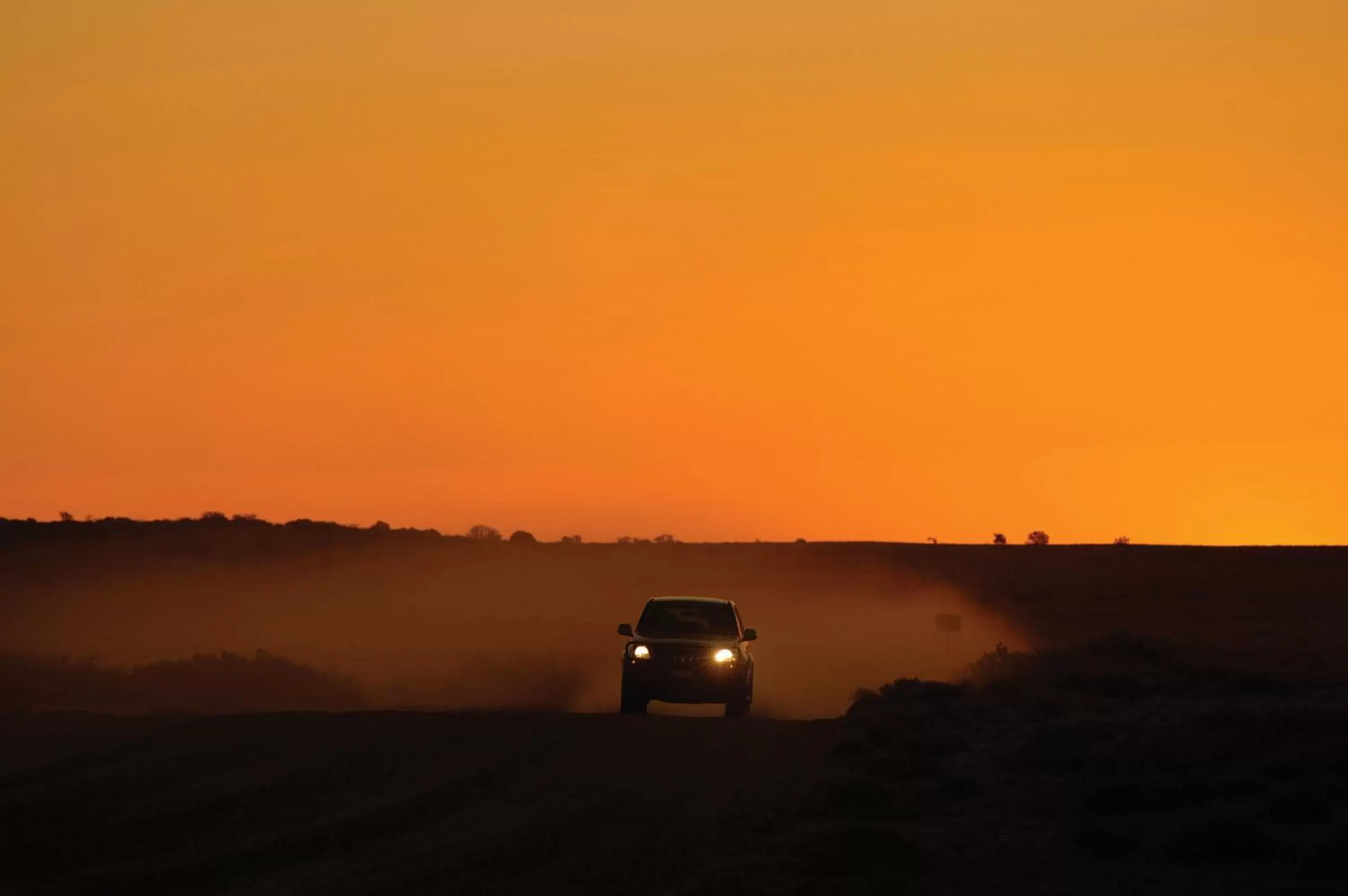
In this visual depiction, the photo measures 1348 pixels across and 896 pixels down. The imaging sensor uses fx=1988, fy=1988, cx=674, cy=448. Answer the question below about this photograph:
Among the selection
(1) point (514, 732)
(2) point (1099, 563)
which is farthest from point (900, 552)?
(1) point (514, 732)

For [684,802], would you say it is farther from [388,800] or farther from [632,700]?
[632,700]

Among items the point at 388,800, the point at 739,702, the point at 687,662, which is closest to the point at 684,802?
the point at 388,800

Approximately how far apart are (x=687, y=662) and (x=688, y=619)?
60.2 inches

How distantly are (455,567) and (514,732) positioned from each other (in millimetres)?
84015

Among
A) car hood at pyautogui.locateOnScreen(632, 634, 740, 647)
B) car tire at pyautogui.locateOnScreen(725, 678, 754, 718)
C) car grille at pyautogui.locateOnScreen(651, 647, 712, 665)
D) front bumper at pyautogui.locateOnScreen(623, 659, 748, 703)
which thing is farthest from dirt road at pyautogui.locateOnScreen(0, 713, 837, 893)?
car hood at pyautogui.locateOnScreen(632, 634, 740, 647)

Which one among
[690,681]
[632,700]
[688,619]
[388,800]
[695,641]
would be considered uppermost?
[688,619]

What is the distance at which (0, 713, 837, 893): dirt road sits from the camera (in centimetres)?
1520

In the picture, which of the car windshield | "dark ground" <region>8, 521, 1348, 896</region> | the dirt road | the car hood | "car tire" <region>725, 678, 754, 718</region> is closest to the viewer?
the dirt road

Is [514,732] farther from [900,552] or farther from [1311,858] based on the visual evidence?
[900,552]

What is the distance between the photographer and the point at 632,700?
104ft

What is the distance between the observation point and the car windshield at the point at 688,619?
3203cm

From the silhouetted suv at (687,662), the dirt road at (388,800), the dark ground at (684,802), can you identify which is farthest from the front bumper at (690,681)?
the dirt road at (388,800)

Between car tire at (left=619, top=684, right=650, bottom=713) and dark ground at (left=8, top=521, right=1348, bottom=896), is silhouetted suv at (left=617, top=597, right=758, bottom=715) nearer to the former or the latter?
car tire at (left=619, top=684, right=650, bottom=713)

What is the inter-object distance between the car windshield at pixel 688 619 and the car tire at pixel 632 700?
3.08 feet
